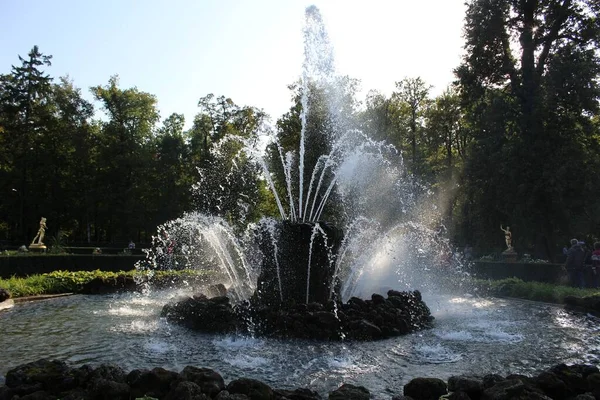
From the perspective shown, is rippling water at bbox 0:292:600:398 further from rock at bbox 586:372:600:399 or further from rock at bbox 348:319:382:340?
rock at bbox 586:372:600:399

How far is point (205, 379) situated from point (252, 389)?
1.96 feet

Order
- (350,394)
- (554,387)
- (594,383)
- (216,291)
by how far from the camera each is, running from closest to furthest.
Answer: (350,394), (554,387), (594,383), (216,291)

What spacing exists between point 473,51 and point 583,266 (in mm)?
15911

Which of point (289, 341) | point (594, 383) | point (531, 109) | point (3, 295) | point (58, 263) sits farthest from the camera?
point (531, 109)

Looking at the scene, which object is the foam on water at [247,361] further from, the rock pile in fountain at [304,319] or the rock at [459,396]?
the rock at [459,396]

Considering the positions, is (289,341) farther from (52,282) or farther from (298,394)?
(52,282)

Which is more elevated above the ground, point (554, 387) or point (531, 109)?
point (531, 109)

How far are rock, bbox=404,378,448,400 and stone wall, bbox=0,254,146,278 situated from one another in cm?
1792

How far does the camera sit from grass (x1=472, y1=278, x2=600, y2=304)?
13844mm

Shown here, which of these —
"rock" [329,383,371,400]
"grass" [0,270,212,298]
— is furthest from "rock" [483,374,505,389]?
"grass" [0,270,212,298]

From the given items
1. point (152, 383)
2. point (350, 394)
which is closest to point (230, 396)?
point (152, 383)

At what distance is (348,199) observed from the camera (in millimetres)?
34844

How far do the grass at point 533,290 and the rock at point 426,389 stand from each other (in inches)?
390

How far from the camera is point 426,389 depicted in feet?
17.7
